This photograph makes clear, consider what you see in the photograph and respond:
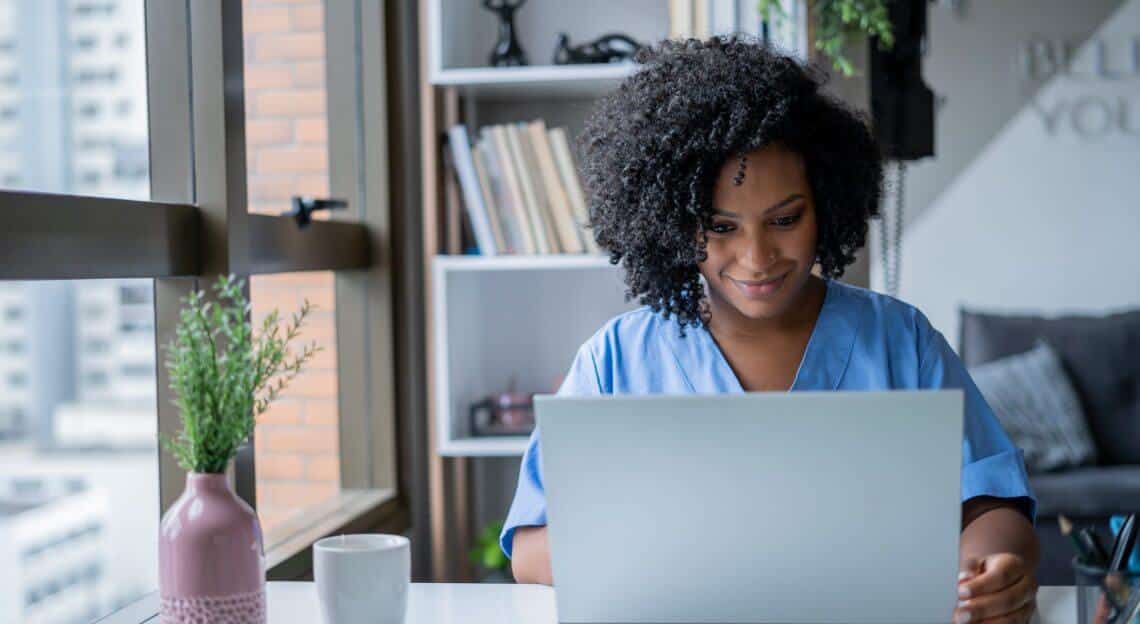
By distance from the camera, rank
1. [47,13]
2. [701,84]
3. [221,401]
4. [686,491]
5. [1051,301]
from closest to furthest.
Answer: [686,491]
[221,401]
[701,84]
[47,13]
[1051,301]

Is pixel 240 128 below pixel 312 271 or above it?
above

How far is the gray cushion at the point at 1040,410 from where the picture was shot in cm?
387

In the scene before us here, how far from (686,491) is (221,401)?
0.40 m

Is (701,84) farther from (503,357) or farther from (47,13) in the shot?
(503,357)

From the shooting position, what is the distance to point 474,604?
1.31 meters

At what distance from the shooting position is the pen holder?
3.31 ft

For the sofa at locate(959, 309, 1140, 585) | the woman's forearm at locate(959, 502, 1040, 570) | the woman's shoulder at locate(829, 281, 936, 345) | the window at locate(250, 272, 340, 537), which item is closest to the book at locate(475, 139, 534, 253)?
the window at locate(250, 272, 340, 537)

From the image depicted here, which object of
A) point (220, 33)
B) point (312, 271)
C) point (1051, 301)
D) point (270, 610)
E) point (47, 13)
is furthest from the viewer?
point (1051, 301)

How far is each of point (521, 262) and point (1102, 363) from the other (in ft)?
8.05

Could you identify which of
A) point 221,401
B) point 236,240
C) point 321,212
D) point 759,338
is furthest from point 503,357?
point 221,401

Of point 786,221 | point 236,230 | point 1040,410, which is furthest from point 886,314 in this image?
point 1040,410

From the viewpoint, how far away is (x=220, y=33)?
1795 mm

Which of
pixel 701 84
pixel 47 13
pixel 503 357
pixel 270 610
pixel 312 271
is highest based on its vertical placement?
pixel 47 13

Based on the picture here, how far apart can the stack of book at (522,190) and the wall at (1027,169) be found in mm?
2296
